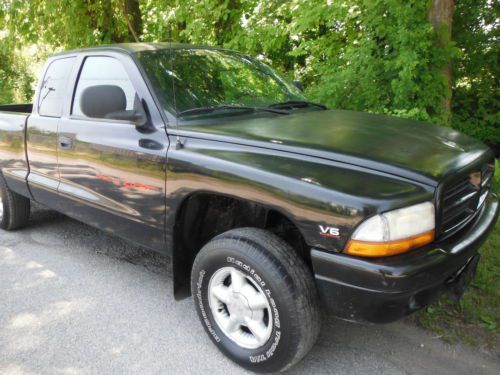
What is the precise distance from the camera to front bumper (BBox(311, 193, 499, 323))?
1962 millimetres

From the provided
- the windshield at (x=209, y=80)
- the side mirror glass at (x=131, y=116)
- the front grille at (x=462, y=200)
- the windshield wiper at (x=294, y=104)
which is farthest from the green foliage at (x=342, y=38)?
the side mirror glass at (x=131, y=116)

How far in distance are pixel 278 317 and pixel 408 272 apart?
0.67 m

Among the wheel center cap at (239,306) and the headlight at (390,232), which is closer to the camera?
the headlight at (390,232)

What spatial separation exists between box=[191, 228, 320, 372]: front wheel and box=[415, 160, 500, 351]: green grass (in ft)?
3.50

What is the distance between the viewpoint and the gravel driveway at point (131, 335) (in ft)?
8.26

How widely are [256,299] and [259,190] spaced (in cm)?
59

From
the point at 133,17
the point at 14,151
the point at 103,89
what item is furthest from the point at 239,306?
the point at 133,17

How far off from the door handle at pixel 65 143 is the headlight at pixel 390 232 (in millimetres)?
2276

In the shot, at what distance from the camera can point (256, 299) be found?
237cm

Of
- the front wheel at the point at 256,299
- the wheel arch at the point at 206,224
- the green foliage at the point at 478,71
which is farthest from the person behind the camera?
the green foliage at the point at 478,71

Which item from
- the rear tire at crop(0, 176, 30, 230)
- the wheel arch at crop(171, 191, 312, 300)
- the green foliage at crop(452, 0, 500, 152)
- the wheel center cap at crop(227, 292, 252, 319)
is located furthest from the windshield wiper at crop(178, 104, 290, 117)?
the green foliage at crop(452, 0, 500, 152)

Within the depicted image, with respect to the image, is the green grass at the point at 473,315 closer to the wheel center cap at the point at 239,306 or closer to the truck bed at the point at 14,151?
the wheel center cap at the point at 239,306

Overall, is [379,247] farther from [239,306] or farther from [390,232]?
[239,306]

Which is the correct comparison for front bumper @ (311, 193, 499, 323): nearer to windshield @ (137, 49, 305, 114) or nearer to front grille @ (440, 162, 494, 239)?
front grille @ (440, 162, 494, 239)
